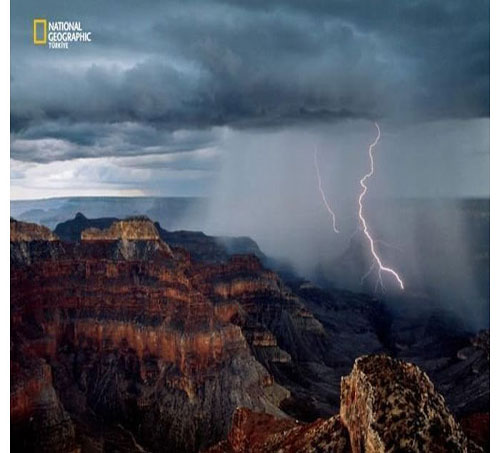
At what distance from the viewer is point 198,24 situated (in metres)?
15.2

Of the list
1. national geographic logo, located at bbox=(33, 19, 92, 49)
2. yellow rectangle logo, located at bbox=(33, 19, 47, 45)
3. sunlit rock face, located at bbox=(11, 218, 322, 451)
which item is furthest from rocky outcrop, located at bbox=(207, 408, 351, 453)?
yellow rectangle logo, located at bbox=(33, 19, 47, 45)

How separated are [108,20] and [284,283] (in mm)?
11555

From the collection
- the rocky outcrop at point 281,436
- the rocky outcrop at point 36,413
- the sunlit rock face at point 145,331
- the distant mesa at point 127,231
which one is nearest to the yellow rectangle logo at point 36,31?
the sunlit rock face at point 145,331

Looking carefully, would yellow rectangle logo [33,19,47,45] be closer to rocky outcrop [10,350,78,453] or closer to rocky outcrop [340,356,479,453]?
rocky outcrop [10,350,78,453]

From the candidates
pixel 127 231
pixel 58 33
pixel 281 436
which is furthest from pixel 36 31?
pixel 281 436

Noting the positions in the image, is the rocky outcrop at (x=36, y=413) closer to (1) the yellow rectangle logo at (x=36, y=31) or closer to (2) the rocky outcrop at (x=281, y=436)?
(2) the rocky outcrop at (x=281, y=436)

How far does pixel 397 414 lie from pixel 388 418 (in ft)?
0.39

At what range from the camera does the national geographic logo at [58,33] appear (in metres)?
14.5

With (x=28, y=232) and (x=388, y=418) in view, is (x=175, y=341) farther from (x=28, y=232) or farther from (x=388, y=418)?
(x=388, y=418)

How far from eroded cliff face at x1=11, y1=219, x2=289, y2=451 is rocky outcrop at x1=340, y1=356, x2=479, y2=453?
409 inches

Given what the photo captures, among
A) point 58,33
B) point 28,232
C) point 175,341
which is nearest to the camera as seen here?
point 58,33

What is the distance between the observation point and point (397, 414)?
819 cm

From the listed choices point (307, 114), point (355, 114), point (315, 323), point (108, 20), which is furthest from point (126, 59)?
point (315, 323)

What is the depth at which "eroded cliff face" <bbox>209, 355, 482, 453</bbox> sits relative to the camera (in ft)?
26.5
